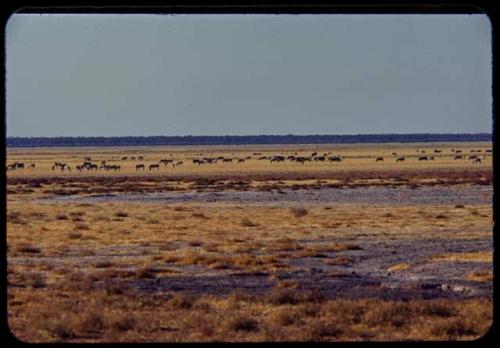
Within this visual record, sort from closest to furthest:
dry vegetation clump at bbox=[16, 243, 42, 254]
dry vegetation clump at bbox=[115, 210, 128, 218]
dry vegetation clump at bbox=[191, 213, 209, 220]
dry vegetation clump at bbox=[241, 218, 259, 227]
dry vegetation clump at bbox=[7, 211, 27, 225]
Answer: dry vegetation clump at bbox=[16, 243, 42, 254]
dry vegetation clump at bbox=[241, 218, 259, 227]
dry vegetation clump at bbox=[7, 211, 27, 225]
dry vegetation clump at bbox=[191, 213, 209, 220]
dry vegetation clump at bbox=[115, 210, 128, 218]

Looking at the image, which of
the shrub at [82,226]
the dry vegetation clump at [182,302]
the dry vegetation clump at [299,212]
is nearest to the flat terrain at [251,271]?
the dry vegetation clump at [182,302]

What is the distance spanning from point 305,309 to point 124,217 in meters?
24.7

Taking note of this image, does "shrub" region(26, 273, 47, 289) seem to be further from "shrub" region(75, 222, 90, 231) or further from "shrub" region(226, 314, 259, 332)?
"shrub" region(75, 222, 90, 231)

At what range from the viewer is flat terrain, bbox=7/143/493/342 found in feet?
43.5

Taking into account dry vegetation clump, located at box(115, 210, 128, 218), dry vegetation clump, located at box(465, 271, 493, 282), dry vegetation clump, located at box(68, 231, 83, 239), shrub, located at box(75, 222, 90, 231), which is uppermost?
dry vegetation clump, located at box(465, 271, 493, 282)

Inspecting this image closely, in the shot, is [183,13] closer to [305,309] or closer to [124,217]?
[305,309]

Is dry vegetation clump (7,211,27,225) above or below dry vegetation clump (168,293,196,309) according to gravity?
below

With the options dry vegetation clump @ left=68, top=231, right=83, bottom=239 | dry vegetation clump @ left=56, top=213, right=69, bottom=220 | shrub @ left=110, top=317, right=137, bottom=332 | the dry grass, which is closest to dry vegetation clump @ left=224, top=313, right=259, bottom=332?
shrub @ left=110, top=317, right=137, bottom=332

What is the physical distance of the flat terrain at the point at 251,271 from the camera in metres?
13.3

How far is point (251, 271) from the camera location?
2078 cm

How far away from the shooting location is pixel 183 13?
4867mm

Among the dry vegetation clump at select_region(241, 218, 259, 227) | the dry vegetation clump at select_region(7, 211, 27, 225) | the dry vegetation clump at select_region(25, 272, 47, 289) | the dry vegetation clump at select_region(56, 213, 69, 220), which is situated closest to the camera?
the dry vegetation clump at select_region(25, 272, 47, 289)

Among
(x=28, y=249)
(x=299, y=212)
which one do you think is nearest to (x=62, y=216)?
(x=299, y=212)

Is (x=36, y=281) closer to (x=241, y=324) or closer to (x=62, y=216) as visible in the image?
(x=241, y=324)
